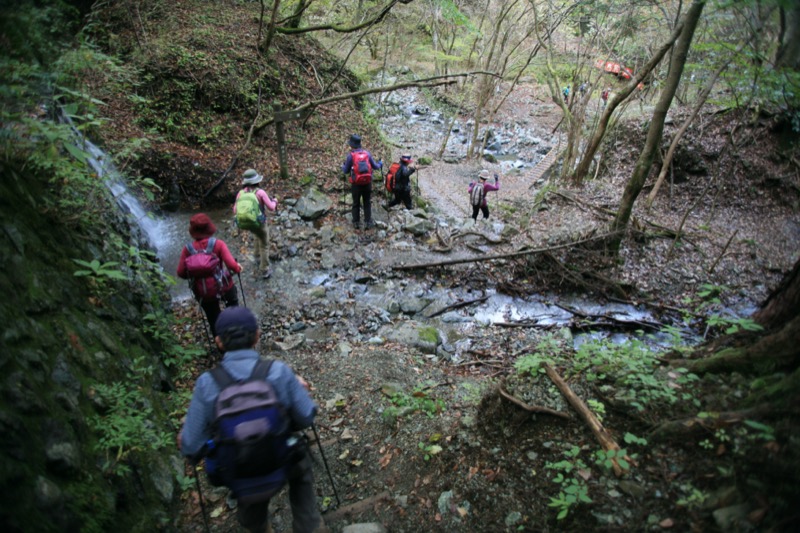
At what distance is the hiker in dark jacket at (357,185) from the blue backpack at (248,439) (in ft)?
26.4

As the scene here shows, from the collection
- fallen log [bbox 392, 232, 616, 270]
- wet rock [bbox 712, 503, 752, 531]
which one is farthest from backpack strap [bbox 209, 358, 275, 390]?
fallen log [bbox 392, 232, 616, 270]

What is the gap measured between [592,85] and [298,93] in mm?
11868

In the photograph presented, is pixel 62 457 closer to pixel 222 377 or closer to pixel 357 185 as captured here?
pixel 222 377

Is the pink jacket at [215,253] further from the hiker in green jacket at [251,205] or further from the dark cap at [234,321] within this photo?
the dark cap at [234,321]

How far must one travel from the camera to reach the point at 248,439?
90.1 inches

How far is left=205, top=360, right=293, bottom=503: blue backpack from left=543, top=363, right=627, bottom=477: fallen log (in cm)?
234

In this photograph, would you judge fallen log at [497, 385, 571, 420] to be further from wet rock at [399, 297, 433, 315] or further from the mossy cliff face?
wet rock at [399, 297, 433, 315]

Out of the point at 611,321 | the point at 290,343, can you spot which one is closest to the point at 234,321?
the point at 290,343

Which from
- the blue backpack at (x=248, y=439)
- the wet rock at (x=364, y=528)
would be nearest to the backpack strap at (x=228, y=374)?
the blue backpack at (x=248, y=439)

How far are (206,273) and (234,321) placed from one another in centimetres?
298

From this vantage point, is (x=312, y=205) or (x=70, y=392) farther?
(x=312, y=205)

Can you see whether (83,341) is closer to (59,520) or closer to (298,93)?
(59,520)

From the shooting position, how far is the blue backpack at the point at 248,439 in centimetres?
229

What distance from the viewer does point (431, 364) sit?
653 centimetres
